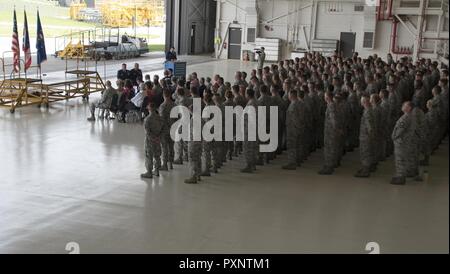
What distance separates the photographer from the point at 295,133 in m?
8.38

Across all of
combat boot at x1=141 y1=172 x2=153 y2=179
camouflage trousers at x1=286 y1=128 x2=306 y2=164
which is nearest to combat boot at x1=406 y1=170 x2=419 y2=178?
camouflage trousers at x1=286 y1=128 x2=306 y2=164

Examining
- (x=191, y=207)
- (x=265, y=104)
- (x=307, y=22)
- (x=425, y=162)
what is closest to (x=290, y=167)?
(x=265, y=104)

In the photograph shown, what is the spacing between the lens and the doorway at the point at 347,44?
26078 millimetres

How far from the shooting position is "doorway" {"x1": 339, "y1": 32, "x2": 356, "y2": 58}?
26078 mm

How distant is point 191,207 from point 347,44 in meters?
21.6

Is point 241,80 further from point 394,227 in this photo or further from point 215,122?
point 394,227

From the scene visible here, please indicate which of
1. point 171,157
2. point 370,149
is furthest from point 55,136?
point 370,149

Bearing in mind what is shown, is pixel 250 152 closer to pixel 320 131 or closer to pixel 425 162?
pixel 320 131

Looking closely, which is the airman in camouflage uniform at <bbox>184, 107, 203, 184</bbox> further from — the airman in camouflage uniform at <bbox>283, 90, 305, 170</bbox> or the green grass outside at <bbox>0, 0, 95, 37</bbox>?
the green grass outside at <bbox>0, 0, 95, 37</bbox>

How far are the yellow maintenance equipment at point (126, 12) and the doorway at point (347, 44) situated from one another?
17.4 m

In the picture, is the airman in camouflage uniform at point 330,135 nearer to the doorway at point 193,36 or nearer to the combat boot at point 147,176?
the combat boot at point 147,176

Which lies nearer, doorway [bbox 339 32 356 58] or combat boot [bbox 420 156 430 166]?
combat boot [bbox 420 156 430 166]

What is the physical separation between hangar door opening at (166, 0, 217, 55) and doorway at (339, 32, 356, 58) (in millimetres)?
8884
